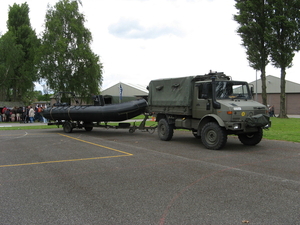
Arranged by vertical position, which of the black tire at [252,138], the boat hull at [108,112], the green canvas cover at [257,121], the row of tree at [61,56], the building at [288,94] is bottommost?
the black tire at [252,138]

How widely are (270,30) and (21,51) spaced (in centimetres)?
3315

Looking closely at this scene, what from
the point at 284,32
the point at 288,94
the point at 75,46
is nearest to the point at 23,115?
the point at 75,46

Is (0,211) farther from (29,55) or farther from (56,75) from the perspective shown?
(29,55)

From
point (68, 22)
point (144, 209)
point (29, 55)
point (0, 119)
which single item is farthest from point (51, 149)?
point (29, 55)

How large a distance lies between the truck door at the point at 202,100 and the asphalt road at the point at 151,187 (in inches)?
64.8

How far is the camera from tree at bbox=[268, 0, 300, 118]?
2762cm

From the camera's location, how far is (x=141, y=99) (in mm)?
15883

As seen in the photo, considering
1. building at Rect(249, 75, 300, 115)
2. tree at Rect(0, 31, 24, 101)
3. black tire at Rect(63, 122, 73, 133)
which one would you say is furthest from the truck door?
tree at Rect(0, 31, 24, 101)

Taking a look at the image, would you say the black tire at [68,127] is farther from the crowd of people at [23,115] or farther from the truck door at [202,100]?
the crowd of people at [23,115]

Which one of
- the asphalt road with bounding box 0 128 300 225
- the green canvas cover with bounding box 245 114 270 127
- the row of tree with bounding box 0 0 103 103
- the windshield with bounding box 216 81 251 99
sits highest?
the row of tree with bounding box 0 0 103 103

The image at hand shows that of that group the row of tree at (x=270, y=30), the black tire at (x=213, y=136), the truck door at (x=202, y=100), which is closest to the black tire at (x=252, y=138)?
the black tire at (x=213, y=136)

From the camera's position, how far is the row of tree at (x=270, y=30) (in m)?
27.8

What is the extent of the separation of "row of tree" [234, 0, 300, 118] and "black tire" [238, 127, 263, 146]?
747 inches

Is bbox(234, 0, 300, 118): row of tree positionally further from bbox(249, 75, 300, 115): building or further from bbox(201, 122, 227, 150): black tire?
bbox(201, 122, 227, 150): black tire
